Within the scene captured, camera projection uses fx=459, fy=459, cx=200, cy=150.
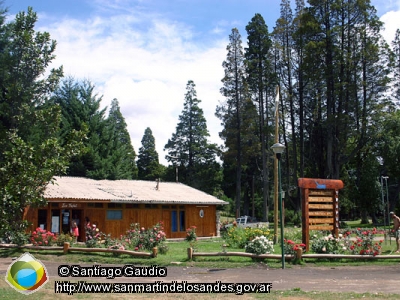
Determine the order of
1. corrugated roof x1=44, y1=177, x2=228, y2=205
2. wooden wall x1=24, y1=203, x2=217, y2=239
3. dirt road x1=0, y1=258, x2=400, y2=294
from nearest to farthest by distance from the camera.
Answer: dirt road x1=0, y1=258, x2=400, y2=294
corrugated roof x1=44, y1=177, x2=228, y2=205
wooden wall x1=24, y1=203, x2=217, y2=239

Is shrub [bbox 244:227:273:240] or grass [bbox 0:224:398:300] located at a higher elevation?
shrub [bbox 244:227:273:240]

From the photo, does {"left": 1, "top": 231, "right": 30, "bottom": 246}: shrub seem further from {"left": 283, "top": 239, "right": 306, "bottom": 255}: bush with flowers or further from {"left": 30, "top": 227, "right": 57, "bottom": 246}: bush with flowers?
{"left": 283, "top": 239, "right": 306, "bottom": 255}: bush with flowers

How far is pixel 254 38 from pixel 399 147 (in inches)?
720

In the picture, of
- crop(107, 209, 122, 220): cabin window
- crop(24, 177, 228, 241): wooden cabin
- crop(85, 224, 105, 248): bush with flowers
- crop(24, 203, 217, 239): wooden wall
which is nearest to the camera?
crop(85, 224, 105, 248): bush with flowers

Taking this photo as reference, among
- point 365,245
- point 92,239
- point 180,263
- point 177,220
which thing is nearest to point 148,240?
point 92,239

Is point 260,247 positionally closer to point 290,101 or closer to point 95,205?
point 95,205

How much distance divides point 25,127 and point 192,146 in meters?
37.4

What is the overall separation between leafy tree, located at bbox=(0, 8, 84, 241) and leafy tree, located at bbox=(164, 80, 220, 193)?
3390cm

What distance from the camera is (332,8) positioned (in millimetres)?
37438

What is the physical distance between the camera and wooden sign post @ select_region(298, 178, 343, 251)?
17481mm

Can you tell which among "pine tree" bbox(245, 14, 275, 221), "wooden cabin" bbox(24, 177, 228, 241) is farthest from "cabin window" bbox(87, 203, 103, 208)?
"pine tree" bbox(245, 14, 275, 221)

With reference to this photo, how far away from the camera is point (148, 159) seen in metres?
75.4

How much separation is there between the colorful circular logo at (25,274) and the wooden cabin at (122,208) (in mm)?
14612

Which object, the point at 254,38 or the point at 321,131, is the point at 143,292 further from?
the point at 254,38
